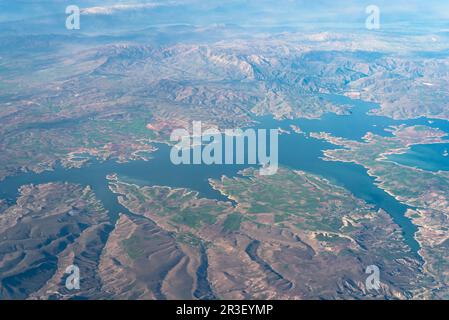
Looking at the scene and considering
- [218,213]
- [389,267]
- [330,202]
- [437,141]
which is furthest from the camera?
[437,141]

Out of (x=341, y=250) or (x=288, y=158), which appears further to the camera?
(x=288, y=158)

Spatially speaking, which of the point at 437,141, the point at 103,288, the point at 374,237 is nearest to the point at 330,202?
the point at 374,237

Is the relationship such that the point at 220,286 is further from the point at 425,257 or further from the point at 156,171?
the point at 156,171

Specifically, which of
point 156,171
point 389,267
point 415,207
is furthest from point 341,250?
point 156,171
